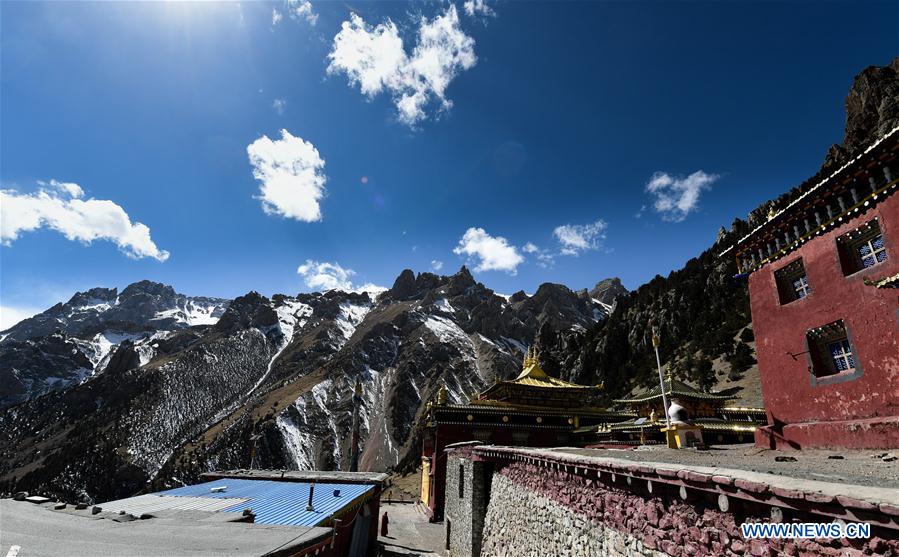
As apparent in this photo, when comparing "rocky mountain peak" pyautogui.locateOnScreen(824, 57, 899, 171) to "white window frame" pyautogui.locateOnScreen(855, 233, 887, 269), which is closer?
"white window frame" pyautogui.locateOnScreen(855, 233, 887, 269)

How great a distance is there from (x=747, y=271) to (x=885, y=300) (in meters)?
5.43

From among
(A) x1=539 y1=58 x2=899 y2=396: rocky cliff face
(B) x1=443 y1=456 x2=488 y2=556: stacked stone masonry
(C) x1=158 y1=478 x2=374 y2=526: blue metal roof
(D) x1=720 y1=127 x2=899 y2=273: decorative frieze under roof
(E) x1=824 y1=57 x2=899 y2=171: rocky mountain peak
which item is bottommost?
(B) x1=443 y1=456 x2=488 y2=556: stacked stone masonry

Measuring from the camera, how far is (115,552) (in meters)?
4.61

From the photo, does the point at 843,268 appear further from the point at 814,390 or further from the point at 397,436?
the point at 397,436

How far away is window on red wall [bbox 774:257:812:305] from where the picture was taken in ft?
44.6

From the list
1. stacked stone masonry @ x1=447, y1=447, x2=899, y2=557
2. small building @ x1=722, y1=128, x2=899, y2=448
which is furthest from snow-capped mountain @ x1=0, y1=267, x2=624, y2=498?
small building @ x1=722, y1=128, x2=899, y2=448

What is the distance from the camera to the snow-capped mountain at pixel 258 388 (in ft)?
304

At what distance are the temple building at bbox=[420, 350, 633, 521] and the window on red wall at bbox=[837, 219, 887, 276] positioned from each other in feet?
70.1

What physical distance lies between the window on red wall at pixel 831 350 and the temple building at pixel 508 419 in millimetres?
19443

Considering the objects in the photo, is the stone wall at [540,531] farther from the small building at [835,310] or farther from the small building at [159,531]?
the small building at [835,310]

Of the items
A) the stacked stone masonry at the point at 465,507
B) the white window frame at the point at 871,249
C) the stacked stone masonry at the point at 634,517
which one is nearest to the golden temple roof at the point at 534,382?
the stacked stone masonry at the point at 465,507

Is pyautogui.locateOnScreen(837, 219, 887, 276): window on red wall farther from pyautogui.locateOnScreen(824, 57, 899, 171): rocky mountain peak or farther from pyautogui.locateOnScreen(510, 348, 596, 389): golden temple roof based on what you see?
pyautogui.locateOnScreen(824, 57, 899, 171): rocky mountain peak

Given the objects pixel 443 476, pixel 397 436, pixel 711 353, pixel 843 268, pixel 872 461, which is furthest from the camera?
pixel 397 436

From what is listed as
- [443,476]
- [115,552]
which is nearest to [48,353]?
[443,476]
